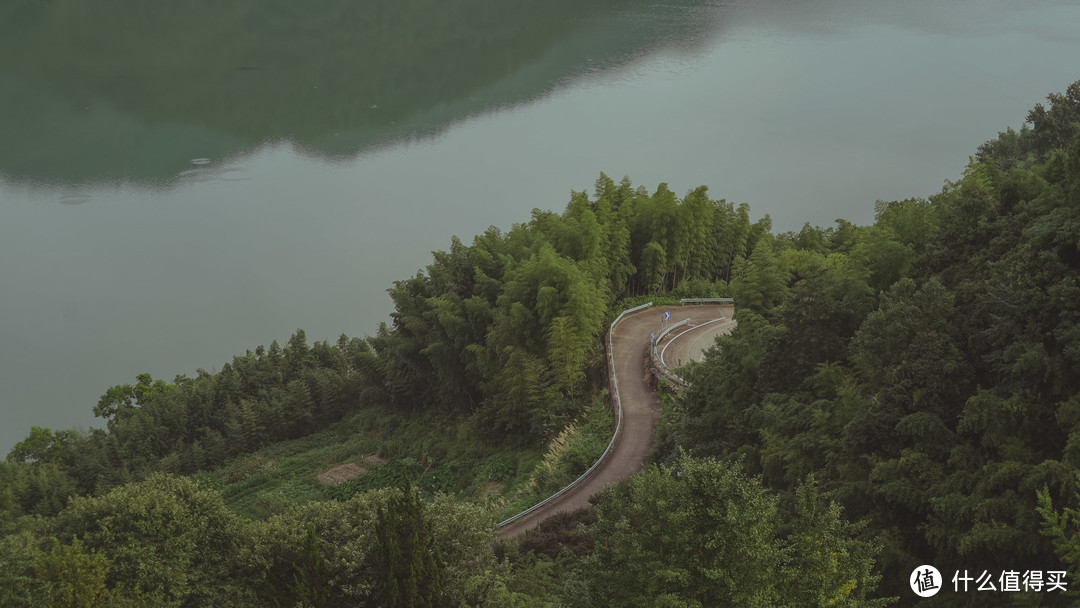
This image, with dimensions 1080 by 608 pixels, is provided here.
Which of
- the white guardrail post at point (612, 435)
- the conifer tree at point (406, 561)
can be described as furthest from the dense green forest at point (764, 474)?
the white guardrail post at point (612, 435)

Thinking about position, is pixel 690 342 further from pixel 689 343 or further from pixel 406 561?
pixel 406 561

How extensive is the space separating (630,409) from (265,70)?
34.0m

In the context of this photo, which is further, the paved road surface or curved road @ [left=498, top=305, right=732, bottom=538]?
the paved road surface

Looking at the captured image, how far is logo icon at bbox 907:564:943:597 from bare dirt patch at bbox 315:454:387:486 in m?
11.6

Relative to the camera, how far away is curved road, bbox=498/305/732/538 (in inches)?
547

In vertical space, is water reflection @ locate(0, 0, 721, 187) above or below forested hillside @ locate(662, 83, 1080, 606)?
above

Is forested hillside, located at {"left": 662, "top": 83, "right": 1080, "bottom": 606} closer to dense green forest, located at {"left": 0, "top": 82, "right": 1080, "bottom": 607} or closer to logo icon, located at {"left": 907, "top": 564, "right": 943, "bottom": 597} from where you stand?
dense green forest, located at {"left": 0, "top": 82, "right": 1080, "bottom": 607}

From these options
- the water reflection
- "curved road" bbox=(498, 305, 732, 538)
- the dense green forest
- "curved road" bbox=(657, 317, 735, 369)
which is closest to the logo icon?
the dense green forest

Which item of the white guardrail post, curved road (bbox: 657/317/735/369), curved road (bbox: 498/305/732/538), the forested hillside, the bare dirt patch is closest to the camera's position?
the forested hillside

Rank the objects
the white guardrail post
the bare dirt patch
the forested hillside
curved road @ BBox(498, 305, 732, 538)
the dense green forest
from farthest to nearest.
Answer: the bare dirt patch, curved road @ BBox(498, 305, 732, 538), the white guardrail post, the forested hillside, the dense green forest

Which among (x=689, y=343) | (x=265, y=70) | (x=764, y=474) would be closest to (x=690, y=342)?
(x=689, y=343)

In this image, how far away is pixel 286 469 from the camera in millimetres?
19281

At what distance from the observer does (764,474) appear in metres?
11.3

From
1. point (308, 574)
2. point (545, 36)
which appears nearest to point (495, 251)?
point (308, 574)
